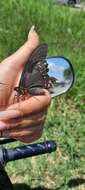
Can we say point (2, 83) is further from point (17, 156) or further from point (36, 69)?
point (17, 156)

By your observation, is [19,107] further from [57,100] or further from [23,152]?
[57,100]

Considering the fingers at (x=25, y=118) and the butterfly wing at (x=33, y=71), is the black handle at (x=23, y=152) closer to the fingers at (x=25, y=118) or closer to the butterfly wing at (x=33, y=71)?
the fingers at (x=25, y=118)

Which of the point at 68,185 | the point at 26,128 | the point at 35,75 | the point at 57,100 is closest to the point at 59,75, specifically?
the point at 35,75

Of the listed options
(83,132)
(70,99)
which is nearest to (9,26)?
(70,99)

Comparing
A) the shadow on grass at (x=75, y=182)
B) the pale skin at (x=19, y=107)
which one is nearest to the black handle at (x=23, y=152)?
the pale skin at (x=19, y=107)

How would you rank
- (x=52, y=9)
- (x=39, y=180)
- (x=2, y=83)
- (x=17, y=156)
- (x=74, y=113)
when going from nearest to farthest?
1. (x=2, y=83)
2. (x=17, y=156)
3. (x=39, y=180)
4. (x=74, y=113)
5. (x=52, y=9)

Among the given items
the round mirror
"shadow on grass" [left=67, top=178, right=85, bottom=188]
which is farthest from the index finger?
"shadow on grass" [left=67, top=178, right=85, bottom=188]
